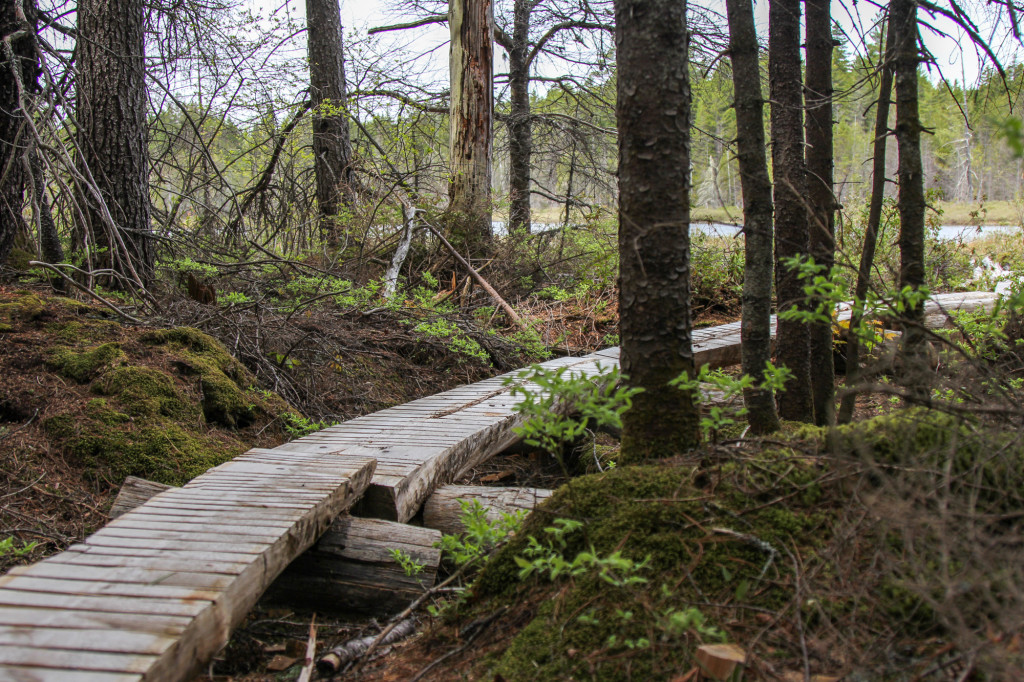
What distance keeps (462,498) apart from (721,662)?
2419 mm

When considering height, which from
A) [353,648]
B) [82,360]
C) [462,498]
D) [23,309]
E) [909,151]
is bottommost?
[353,648]

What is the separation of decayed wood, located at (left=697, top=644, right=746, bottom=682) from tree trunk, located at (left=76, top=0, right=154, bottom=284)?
640 cm

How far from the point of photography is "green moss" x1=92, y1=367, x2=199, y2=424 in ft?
14.2

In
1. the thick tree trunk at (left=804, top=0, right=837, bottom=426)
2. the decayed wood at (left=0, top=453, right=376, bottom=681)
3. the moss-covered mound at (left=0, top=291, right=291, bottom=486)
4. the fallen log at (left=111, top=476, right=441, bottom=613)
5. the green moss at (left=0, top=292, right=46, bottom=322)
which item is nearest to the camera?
the decayed wood at (left=0, top=453, right=376, bottom=681)

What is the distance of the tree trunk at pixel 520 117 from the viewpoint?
12.5 metres

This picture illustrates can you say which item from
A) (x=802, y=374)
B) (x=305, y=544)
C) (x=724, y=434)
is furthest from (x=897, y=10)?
(x=305, y=544)

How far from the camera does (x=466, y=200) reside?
10.1 meters

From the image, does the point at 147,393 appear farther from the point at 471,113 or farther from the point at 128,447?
the point at 471,113

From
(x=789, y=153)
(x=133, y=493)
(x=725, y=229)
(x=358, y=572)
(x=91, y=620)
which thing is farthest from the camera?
(x=725, y=229)

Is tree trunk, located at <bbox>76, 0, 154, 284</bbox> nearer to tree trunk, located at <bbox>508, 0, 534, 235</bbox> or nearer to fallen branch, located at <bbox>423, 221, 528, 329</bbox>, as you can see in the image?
fallen branch, located at <bbox>423, 221, 528, 329</bbox>

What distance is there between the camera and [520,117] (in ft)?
42.6

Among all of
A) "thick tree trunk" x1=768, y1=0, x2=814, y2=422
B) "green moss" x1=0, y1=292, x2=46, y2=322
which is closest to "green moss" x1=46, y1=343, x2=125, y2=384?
"green moss" x1=0, y1=292, x2=46, y2=322

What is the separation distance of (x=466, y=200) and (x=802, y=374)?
6.55 m

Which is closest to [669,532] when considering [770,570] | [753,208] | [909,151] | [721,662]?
[770,570]
